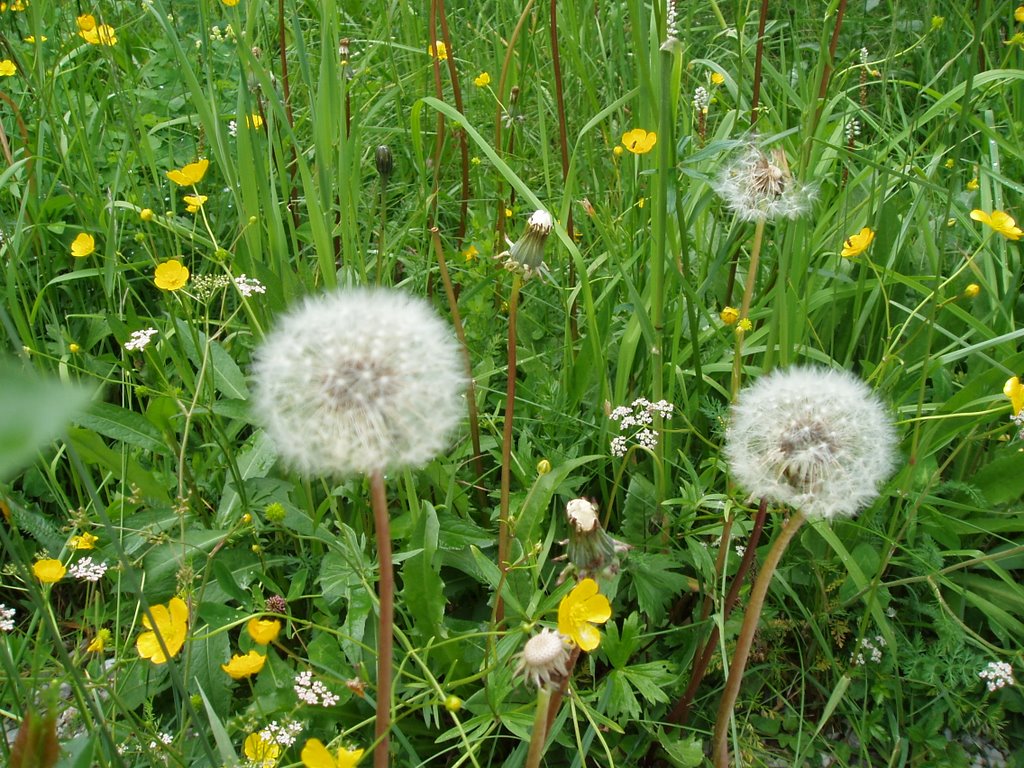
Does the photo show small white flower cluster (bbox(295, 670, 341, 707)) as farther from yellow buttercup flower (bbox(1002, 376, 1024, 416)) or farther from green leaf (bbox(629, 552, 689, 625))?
yellow buttercup flower (bbox(1002, 376, 1024, 416))

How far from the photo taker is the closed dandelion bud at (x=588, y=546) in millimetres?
1085

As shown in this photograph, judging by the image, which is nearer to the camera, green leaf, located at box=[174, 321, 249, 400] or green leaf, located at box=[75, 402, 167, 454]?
green leaf, located at box=[75, 402, 167, 454]

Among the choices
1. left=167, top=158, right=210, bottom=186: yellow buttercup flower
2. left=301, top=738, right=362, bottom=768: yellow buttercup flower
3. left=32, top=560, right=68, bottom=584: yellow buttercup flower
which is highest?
left=167, top=158, right=210, bottom=186: yellow buttercup flower

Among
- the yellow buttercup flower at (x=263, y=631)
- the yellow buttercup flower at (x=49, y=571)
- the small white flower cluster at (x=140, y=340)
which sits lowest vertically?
the yellow buttercup flower at (x=49, y=571)

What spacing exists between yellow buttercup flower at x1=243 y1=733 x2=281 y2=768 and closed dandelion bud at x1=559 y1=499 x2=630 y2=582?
531 mm

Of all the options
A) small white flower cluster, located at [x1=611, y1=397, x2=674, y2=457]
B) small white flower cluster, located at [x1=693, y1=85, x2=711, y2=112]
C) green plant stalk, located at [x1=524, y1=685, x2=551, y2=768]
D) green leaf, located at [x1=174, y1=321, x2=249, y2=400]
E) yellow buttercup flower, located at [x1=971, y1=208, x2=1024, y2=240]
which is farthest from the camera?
A: small white flower cluster, located at [x1=693, y1=85, x2=711, y2=112]

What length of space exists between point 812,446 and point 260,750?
890 millimetres

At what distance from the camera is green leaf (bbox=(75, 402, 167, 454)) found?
1790mm

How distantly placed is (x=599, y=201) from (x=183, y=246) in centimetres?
118

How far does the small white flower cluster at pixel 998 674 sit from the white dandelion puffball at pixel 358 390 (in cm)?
117

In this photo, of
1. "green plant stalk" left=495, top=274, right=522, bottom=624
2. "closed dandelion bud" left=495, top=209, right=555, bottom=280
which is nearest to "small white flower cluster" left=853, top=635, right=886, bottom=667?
"green plant stalk" left=495, top=274, right=522, bottom=624

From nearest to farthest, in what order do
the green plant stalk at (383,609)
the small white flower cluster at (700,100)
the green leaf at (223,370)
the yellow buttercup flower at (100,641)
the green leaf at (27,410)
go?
1. the green leaf at (27,410)
2. the green plant stalk at (383,609)
3. the yellow buttercup flower at (100,641)
4. the green leaf at (223,370)
5. the small white flower cluster at (700,100)

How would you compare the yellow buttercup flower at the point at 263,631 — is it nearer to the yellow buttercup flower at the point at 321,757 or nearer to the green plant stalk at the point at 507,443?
the yellow buttercup flower at the point at 321,757

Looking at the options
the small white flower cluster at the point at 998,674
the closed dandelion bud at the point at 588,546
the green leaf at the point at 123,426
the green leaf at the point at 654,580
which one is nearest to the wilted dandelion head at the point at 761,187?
the green leaf at the point at 654,580
